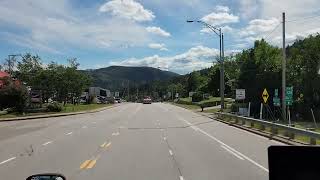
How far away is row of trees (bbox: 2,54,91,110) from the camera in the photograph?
299 feet

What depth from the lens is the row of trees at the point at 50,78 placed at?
299 ft

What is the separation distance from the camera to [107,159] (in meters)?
18.3

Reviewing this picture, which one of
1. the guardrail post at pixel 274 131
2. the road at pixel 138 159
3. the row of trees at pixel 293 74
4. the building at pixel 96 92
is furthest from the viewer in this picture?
the building at pixel 96 92

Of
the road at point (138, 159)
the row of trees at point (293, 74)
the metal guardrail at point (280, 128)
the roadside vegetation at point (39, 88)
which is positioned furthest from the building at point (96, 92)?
the road at point (138, 159)

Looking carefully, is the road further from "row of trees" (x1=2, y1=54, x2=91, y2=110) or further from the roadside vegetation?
"row of trees" (x1=2, y1=54, x2=91, y2=110)

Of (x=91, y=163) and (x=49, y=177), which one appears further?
(x=91, y=163)

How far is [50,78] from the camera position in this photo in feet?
302

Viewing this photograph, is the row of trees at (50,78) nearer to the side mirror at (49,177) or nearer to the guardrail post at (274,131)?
the guardrail post at (274,131)

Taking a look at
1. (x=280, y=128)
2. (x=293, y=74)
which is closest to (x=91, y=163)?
(x=280, y=128)

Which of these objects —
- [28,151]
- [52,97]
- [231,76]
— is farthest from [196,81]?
[28,151]

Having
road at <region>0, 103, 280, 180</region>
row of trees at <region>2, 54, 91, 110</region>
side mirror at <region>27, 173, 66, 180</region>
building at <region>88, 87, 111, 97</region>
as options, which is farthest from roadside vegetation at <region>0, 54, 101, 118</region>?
side mirror at <region>27, 173, 66, 180</region>

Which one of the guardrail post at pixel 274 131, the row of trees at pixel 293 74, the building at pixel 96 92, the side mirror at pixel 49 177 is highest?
the row of trees at pixel 293 74

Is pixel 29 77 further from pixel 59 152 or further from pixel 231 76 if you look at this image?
pixel 59 152

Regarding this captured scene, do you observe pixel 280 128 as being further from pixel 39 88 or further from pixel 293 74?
pixel 39 88
